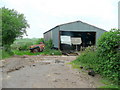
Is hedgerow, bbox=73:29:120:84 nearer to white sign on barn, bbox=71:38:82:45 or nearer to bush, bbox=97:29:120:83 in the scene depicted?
bush, bbox=97:29:120:83

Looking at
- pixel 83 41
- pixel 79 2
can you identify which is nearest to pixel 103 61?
pixel 79 2

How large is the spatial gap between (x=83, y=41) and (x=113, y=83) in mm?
14059

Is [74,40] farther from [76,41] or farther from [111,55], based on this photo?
[111,55]

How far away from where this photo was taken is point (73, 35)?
16844 millimetres

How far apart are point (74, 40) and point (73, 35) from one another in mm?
878

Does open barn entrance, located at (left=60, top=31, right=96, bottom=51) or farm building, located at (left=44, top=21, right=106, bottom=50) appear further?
open barn entrance, located at (left=60, top=31, right=96, bottom=51)

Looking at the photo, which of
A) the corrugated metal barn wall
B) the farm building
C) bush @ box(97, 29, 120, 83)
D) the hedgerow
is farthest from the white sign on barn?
bush @ box(97, 29, 120, 83)

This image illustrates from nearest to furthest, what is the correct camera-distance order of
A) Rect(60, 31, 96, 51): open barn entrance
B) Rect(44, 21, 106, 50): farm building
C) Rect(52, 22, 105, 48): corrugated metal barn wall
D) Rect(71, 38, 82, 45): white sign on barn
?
Rect(52, 22, 105, 48): corrugated metal barn wall < Rect(44, 21, 106, 50): farm building < Rect(60, 31, 96, 51): open barn entrance < Rect(71, 38, 82, 45): white sign on barn

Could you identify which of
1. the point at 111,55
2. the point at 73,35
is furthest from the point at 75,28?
the point at 111,55

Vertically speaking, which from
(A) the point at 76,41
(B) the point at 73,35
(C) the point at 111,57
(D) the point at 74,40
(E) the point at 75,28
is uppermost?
(E) the point at 75,28

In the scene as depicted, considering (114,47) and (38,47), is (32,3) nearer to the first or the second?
(38,47)

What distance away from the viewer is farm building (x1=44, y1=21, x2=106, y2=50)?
1477 centimetres

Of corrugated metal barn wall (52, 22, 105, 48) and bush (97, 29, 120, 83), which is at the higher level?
corrugated metal barn wall (52, 22, 105, 48)

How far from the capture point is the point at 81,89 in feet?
11.2
